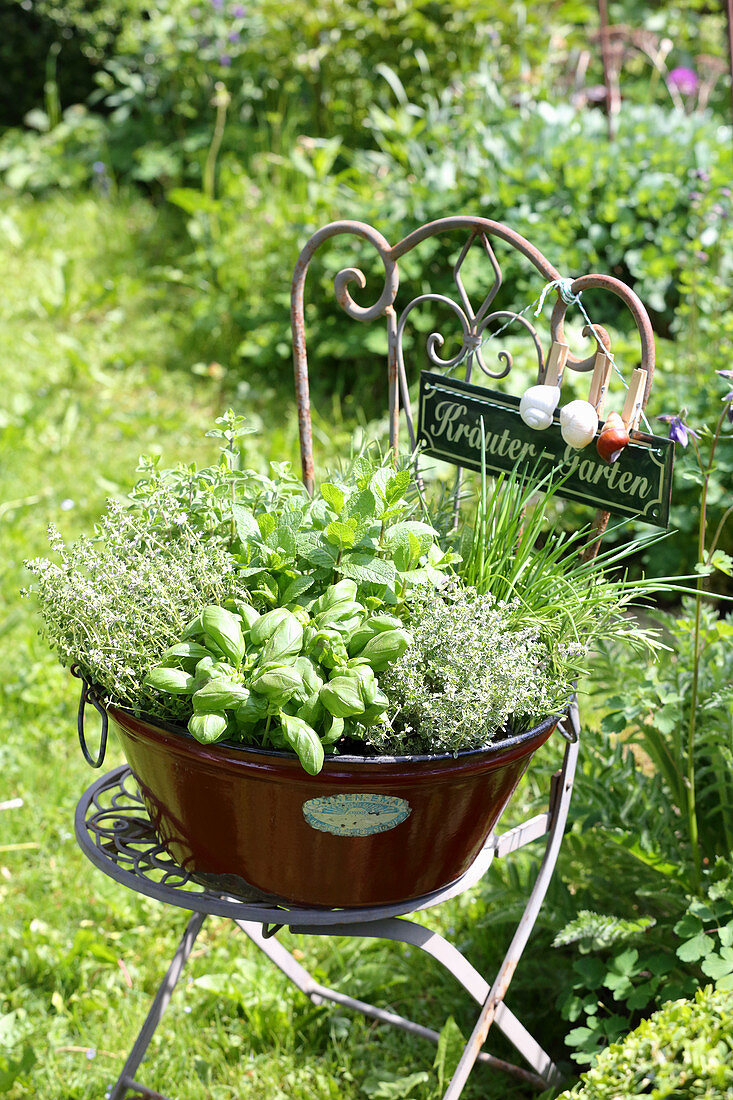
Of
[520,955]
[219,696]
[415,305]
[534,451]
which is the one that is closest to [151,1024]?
[520,955]

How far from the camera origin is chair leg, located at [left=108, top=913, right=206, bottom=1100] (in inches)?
64.2

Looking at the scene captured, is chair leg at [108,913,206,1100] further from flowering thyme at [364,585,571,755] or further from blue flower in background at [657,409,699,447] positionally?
blue flower in background at [657,409,699,447]

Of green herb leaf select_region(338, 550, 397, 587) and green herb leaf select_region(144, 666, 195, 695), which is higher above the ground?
green herb leaf select_region(338, 550, 397, 587)

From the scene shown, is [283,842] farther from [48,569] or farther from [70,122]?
[70,122]

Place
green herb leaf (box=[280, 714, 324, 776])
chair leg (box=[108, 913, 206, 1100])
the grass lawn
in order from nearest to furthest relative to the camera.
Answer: green herb leaf (box=[280, 714, 324, 776]) < chair leg (box=[108, 913, 206, 1100]) < the grass lawn

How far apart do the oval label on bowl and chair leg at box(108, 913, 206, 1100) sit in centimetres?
63

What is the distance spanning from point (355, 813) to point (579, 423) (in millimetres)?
550

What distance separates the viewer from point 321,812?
1.09 m

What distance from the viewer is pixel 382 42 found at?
15.6 feet

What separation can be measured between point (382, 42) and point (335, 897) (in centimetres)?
462

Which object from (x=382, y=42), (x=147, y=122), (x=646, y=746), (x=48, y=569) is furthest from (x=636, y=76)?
(x=48, y=569)

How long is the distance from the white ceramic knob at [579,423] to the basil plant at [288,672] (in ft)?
1.09

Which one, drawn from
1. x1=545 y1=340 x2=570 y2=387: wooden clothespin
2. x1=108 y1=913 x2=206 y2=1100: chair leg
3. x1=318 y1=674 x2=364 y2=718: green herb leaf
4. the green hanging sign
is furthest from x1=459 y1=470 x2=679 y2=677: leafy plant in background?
x1=108 y1=913 x2=206 y2=1100: chair leg

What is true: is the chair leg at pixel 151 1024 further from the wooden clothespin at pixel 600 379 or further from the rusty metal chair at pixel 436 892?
the wooden clothespin at pixel 600 379
